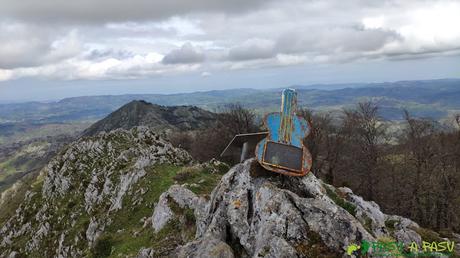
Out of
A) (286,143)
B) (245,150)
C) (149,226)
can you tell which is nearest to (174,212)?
(149,226)

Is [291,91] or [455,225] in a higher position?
[291,91]

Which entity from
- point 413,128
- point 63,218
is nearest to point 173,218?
point 63,218

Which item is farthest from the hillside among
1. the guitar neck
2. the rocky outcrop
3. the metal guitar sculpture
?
the guitar neck

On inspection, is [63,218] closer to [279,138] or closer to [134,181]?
[134,181]

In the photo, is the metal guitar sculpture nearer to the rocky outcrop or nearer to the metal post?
the metal post

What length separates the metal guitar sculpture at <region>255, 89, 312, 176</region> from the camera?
14.7 metres

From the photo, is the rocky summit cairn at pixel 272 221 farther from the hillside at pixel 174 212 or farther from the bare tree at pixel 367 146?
the bare tree at pixel 367 146

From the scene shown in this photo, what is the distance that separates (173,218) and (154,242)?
6.50 ft

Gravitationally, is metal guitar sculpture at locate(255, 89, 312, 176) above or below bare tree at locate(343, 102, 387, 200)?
above

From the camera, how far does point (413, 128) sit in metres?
45.5

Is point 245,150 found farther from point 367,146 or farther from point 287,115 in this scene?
point 367,146

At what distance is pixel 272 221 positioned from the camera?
12.8 meters

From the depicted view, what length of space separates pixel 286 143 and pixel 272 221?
3897 millimetres

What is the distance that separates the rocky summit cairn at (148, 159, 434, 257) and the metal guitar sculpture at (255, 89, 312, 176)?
2.50 feet
